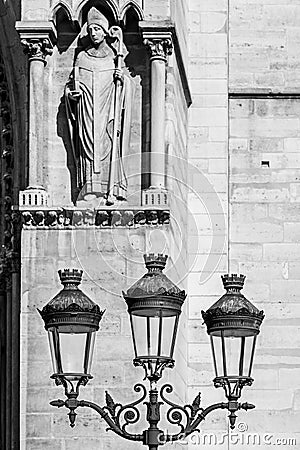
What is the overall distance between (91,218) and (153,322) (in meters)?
4.75

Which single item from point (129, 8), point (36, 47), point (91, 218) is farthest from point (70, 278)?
point (129, 8)

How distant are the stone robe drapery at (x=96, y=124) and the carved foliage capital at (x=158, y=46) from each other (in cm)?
34

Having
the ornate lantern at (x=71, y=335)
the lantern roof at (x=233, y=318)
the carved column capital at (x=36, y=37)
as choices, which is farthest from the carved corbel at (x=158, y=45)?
the ornate lantern at (x=71, y=335)

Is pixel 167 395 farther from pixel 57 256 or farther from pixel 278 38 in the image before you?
pixel 278 38

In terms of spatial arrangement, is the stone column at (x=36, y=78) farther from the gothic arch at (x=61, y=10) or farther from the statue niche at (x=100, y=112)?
the statue niche at (x=100, y=112)

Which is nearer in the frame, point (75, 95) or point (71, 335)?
point (71, 335)

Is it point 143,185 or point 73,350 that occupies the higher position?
point 143,185

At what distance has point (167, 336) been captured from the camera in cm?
1006

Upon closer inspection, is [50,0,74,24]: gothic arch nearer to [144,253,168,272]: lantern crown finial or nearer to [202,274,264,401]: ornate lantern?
[144,253,168,272]: lantern crown finial

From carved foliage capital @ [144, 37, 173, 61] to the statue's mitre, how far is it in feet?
1.38

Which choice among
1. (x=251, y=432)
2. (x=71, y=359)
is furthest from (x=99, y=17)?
(x=71, y=359)

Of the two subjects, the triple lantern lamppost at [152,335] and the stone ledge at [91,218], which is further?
the stone ledge at [91,218]

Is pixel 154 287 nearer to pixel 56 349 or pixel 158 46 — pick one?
pixel 56 349

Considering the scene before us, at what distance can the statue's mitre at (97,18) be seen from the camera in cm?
1503
